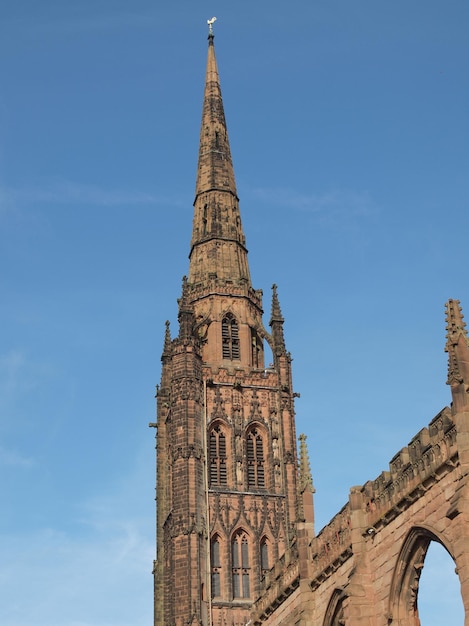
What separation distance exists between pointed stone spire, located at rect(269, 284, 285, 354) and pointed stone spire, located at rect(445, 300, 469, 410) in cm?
4168

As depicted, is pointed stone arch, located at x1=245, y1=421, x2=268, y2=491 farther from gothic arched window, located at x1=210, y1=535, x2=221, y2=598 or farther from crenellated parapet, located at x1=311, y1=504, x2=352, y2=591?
crenellated parapet, located at x1=311, y1=504, x2=352, y2=591

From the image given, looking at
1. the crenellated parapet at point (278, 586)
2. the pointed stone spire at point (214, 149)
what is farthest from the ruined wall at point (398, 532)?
the pointed stone spire at point (214, 149)

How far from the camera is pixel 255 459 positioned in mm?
66250

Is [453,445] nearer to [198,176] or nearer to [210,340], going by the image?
[210,340]

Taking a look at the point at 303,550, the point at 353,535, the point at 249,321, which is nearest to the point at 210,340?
the point at 249,321

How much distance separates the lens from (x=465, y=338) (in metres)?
28.0

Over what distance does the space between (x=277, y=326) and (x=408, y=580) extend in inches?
1653

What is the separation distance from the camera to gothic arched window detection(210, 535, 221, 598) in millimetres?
61438

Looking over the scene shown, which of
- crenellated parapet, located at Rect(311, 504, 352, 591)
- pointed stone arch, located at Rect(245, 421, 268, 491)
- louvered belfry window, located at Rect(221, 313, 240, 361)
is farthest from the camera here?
louvered belfry window, located at Rect(221, 313, 240, 361)

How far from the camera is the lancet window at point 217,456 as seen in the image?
64.6 metres

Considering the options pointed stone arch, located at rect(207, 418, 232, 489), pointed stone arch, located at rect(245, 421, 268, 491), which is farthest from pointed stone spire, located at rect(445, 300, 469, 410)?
pointed stone arch, located at rect(245, 421, 268, 491)

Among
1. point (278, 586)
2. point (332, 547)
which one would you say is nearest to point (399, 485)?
point (332, 547)

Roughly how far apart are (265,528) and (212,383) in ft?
30.5

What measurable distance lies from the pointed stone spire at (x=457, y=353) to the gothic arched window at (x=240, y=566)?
36708 mm
